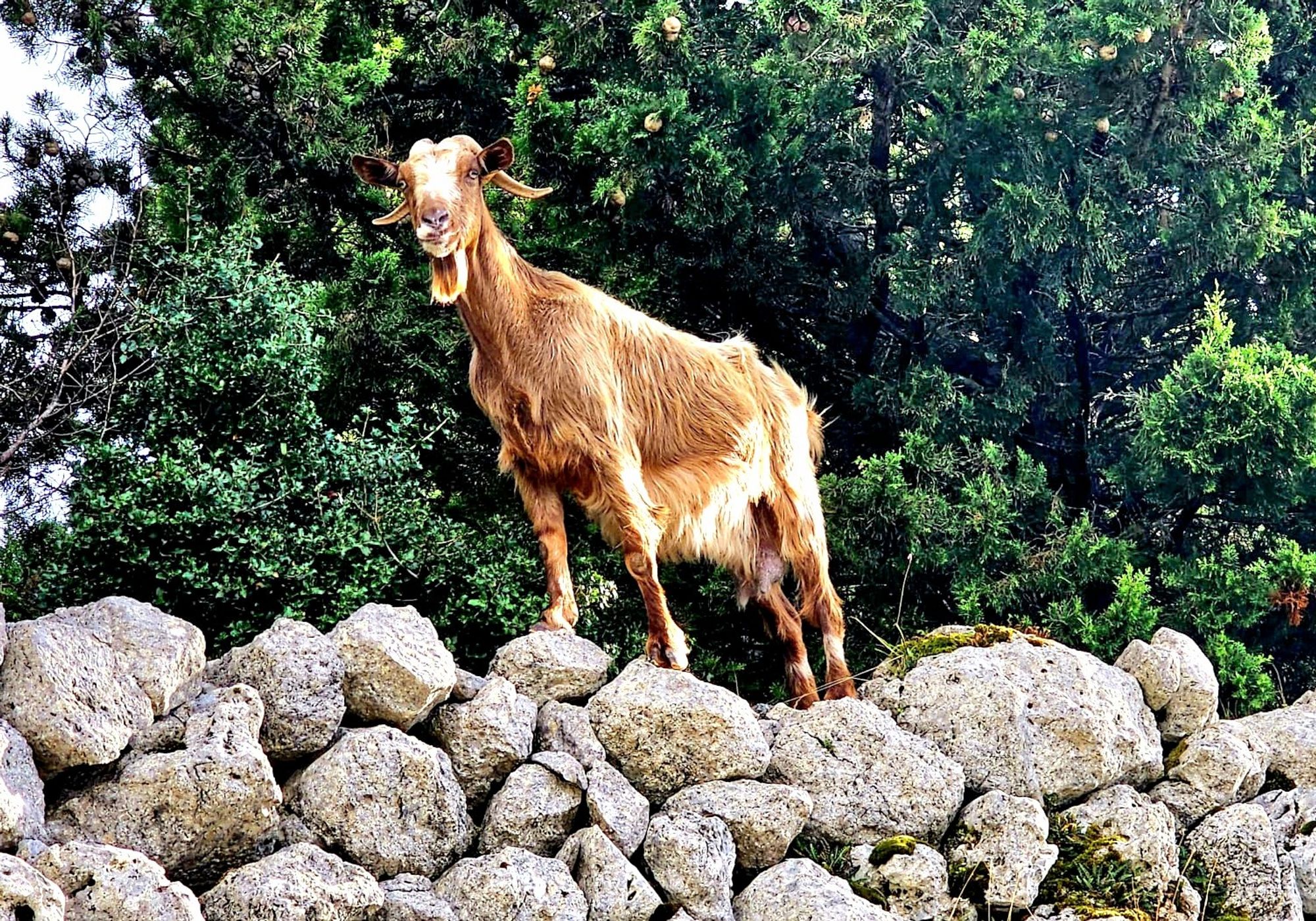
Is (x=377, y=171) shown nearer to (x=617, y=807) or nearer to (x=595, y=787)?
(x=595, y=787)

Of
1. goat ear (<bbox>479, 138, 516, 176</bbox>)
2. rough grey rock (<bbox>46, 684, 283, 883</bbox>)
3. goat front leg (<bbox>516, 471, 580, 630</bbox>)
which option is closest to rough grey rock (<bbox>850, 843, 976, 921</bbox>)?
goat front leg (<bbox>516, 471, 580, 630</bbox>)

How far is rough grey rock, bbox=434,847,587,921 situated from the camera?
645 cm

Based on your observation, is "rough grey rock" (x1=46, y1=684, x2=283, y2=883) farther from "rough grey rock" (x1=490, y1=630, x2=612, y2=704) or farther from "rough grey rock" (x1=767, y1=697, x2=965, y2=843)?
"rough grey rock" (x1=767, y1=697, x2=965, y2=843)

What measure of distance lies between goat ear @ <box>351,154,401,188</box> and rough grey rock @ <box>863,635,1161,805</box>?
12.2 feet

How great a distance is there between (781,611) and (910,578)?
234cm

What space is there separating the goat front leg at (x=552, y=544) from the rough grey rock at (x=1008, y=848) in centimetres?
227

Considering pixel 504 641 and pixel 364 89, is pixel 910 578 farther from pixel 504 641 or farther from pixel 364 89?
pixel 364 89

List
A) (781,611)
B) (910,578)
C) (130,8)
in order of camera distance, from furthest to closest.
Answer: (910,578)
(130,8)
(781,611)

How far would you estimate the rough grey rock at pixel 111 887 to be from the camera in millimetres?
5562

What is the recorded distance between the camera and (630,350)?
8.60 m

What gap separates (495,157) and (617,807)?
3247 mm

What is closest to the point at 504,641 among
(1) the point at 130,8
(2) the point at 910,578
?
(2) the point at 910,578

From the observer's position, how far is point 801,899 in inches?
273

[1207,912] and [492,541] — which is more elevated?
[492,541]
